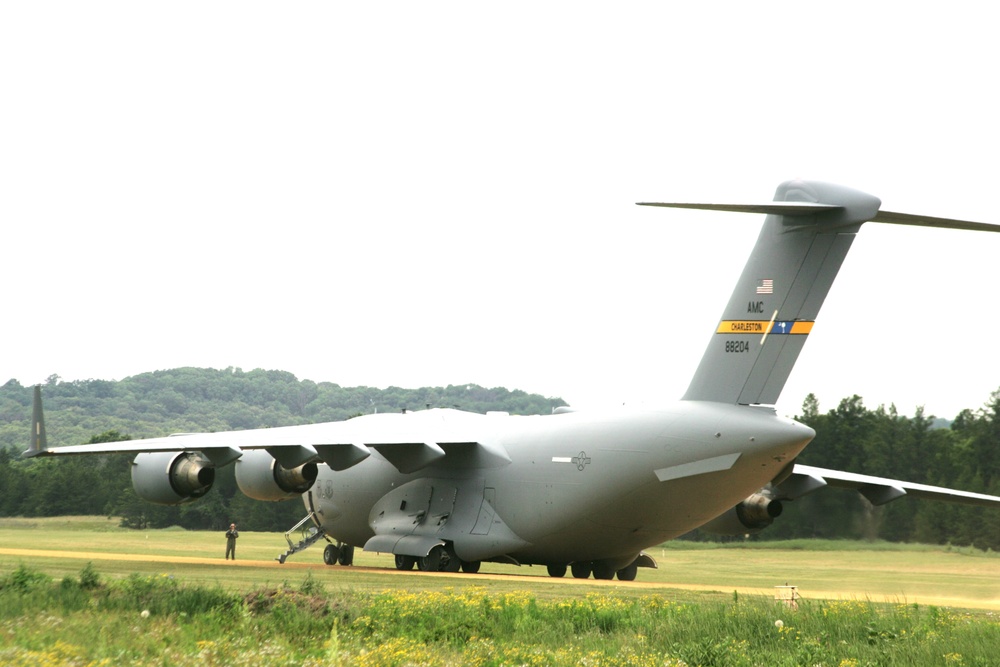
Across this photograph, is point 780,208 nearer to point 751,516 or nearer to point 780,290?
point 780,290

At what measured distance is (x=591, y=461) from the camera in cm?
2095

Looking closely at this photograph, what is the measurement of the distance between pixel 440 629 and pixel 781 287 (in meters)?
8.32

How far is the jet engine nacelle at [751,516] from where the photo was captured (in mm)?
24031

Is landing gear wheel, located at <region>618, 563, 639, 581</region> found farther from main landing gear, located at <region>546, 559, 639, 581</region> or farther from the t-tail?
the t-tail

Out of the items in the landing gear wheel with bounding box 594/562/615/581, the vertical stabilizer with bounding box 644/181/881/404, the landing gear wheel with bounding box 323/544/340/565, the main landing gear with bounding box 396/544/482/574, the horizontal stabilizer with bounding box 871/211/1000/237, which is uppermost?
the horizontal stabilizer with bounding box 871/211/1000/237

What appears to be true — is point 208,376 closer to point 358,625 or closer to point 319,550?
point 319,550

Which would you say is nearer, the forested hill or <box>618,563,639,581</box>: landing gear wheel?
<box>618,563,639,581</box>: landing gear wheel

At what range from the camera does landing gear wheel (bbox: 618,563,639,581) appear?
25125mm

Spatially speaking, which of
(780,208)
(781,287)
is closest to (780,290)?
(781,287)

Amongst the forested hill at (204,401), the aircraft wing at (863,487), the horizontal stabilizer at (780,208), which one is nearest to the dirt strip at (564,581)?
the aircraft wing at (863,487)

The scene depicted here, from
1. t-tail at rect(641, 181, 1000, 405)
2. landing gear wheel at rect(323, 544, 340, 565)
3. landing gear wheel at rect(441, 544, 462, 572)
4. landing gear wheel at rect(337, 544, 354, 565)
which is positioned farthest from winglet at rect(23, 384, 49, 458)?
t-tail at rect(641, 181, 1000, 405)

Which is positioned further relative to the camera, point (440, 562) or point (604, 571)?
point (604, 571)

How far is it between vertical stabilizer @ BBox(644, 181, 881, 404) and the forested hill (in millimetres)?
60938

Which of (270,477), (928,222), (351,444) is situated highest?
(928,222)
